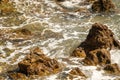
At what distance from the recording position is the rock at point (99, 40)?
21781mm

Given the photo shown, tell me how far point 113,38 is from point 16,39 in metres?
6.68

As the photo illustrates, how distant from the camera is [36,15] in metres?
29.6

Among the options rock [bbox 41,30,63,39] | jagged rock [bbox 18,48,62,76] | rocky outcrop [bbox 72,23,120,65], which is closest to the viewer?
jagged rock [bbox 18,48,62,76]

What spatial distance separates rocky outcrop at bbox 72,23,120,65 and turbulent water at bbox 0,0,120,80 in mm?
572

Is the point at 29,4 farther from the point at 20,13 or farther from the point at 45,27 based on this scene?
the point at 45,27

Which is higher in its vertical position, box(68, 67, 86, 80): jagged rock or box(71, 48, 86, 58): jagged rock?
box(71, 48, 86, 58): jagged rock

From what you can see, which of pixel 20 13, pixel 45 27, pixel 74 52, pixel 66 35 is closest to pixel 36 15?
pixel 20 13

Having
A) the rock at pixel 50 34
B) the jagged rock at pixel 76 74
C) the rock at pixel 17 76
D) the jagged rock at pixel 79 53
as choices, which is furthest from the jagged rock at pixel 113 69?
the rock at pixel 50 34

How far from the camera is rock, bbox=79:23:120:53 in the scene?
21.8 m

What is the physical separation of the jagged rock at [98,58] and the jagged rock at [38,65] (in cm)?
176

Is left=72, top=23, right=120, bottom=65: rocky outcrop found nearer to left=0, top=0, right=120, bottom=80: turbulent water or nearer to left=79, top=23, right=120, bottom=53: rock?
left=79, top=23, right=120, bottom=53: rock

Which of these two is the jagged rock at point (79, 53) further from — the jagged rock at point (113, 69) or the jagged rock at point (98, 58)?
the jagged rock at point (113, 69)

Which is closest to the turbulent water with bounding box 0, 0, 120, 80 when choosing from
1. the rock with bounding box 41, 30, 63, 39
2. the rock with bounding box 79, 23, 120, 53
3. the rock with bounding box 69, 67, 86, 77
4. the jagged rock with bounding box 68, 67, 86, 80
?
the rock with bounding box 41, 30, 63, 39

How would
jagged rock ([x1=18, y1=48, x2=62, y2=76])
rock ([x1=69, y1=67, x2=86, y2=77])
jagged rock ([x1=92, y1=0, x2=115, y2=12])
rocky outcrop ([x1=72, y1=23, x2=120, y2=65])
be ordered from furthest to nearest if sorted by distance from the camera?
jagged rock ([x1=92, y1=0, x2=115, y2=12]) → rocky outcrop ([x1=72, y1=23, x2=120, y2=65]) → jagged rock ([x1=18, y1=48, x2=62, y2=76]) → rock ([x1=69, y1=67, x2=86, y2=77])
